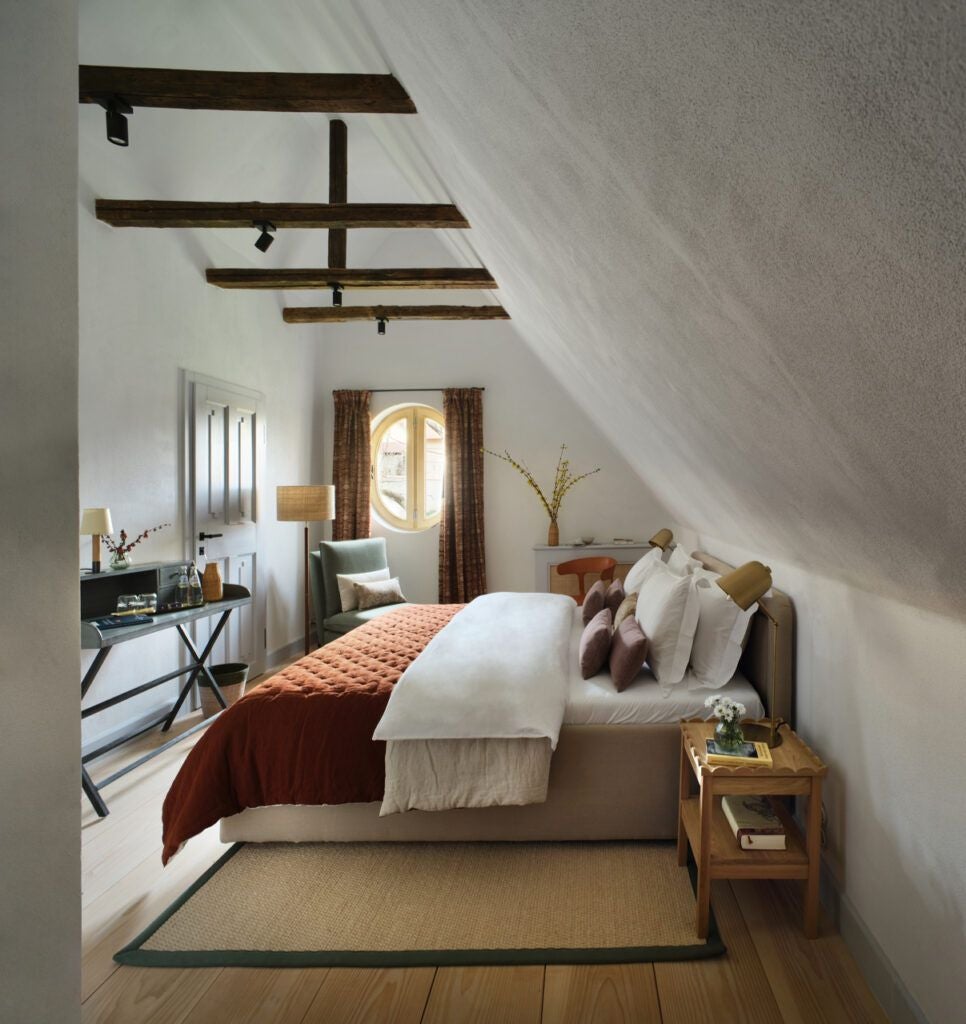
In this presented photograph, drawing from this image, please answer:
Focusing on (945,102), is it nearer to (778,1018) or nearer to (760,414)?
(760,414)

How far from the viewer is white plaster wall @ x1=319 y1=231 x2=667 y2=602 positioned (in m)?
6.00

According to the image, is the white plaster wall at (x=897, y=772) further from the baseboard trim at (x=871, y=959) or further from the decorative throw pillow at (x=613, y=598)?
the decorative throw pillow at (x=613, y=598)

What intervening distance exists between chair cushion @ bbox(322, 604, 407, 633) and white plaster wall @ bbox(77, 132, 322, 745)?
4.00ft

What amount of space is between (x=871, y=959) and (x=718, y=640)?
1.06m

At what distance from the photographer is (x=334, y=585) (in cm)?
516

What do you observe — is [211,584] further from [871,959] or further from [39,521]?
[871,959]

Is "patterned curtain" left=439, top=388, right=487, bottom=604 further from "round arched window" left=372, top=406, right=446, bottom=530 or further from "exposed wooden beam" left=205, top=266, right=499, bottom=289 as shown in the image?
"exposed wooden beam" left=205, top=266, right=499, bottom=289

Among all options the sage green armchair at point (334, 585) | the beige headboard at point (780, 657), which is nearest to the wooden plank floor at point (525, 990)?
the beige headboard at point (780, 657)

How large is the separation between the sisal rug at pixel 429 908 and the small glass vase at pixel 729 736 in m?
0.54

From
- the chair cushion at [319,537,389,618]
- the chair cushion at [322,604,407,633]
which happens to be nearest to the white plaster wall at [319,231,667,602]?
the chair cushion at [319,537,389,618]

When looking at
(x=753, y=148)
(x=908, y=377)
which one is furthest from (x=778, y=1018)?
(x=753, y=148)

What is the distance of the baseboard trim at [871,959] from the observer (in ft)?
5.01

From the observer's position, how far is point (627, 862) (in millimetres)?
2291

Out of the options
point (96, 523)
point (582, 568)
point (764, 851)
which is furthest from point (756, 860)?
point (582, 568)
